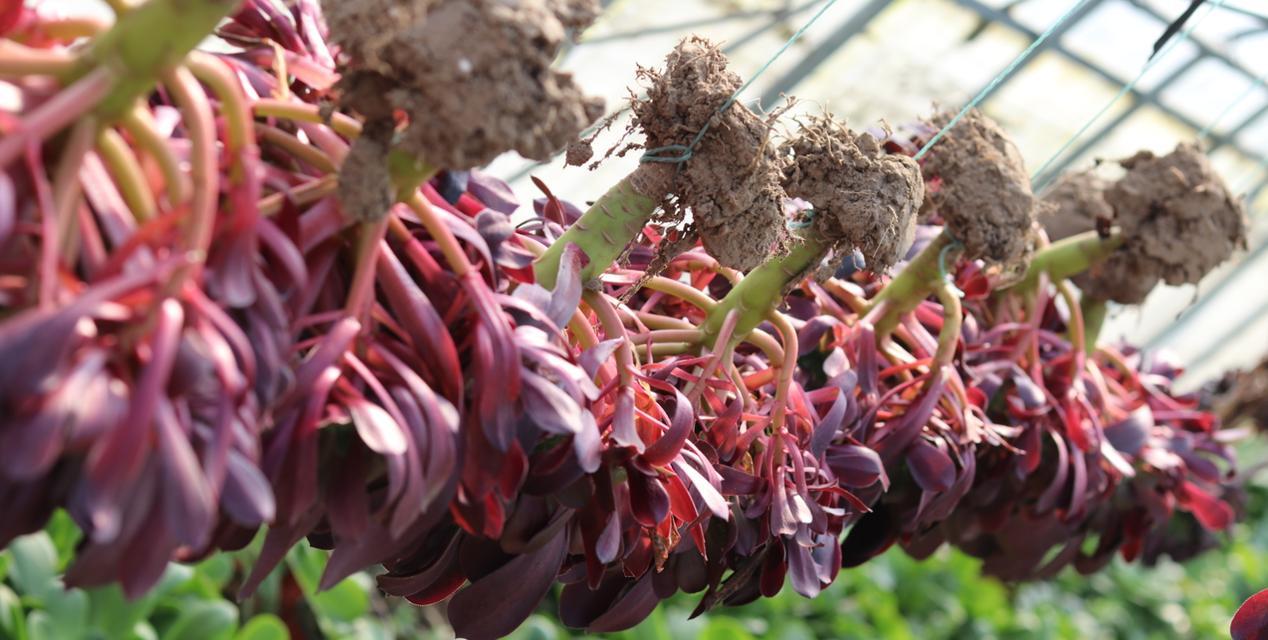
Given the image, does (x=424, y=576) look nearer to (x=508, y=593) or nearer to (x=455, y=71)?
(x=508, y=593)

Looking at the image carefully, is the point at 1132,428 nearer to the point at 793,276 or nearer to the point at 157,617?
the point at 793,276

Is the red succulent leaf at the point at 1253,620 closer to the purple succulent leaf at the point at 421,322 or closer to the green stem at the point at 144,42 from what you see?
the purple succulent leaf at the point at 421,322

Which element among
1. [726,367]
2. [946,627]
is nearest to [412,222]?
[726,367]

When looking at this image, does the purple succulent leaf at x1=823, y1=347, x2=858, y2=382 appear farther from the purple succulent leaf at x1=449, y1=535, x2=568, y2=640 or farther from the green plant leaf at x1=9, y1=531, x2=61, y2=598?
the green plant leaf at x1=9, y1=531, x2=61, y2=598

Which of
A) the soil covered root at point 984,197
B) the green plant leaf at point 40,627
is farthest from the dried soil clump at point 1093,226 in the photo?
the green plant leaf at point 40,627

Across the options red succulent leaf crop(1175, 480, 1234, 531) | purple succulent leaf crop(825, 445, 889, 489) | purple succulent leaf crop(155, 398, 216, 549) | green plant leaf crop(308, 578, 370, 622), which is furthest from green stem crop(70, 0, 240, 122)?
green plant leaf crop(308, 578, 370, 622)

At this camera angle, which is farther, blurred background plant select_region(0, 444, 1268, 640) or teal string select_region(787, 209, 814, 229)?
blurred background plant select_region(0, 444, 1268, 640)

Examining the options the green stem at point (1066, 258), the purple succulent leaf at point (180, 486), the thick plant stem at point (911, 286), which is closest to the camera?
the purple succulent leaf at point (180, 486)
